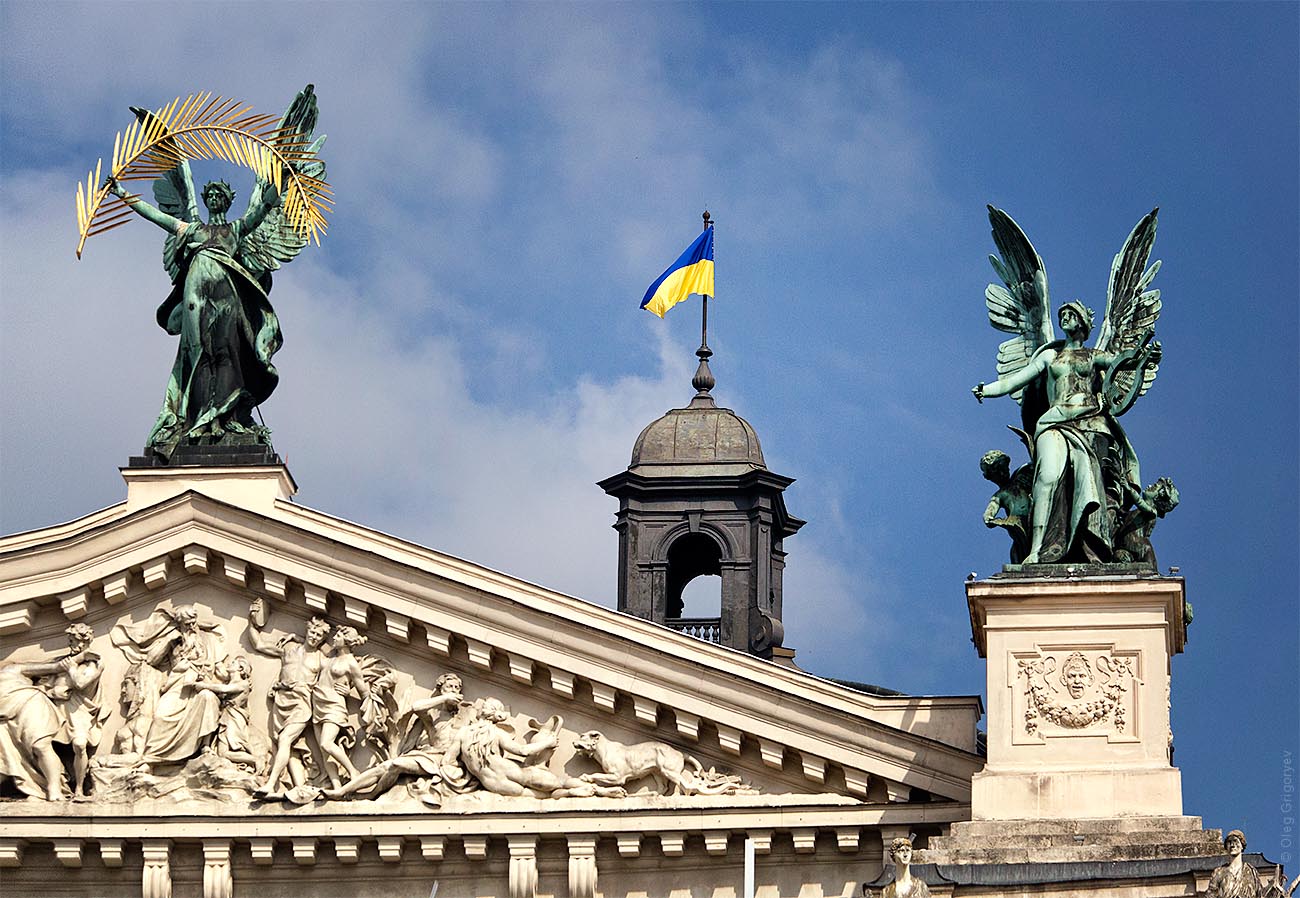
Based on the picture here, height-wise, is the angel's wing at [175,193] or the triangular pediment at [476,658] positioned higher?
the angel's wing at [175,193]

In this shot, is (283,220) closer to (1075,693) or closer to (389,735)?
(389,735)

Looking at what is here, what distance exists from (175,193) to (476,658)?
22.7 ft

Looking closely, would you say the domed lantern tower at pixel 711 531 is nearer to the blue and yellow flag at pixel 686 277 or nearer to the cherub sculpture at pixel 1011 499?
the blue and yellow flag at pixel 686 277

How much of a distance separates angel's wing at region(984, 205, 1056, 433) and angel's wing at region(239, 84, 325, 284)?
26.1ft

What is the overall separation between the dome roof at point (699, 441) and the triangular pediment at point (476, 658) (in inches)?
483

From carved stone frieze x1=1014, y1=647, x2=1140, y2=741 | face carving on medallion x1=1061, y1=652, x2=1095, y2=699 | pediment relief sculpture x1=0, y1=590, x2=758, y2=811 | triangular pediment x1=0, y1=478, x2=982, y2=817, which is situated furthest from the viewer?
pediment relief sculpture x1=0, y1=590, x2=758, y2=811

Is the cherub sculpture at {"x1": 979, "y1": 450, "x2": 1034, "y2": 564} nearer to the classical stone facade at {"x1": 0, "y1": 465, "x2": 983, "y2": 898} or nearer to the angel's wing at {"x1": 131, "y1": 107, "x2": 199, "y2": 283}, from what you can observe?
the classical stone facade at {"x1": 0, "y1": 465, "x2": 983, "y2": 898}

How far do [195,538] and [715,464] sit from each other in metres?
12.7

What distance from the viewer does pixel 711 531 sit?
159ft

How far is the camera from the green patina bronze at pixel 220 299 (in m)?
38.2

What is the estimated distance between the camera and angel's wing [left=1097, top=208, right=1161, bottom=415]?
35.8 m

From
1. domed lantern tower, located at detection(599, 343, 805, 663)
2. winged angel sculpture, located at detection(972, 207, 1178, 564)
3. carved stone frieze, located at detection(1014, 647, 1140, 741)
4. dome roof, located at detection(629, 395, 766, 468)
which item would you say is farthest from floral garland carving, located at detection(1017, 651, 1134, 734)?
dome roof, located at detection(629, 395, 766, 468)

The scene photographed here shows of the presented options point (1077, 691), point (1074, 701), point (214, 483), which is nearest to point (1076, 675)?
point (1077, 691)

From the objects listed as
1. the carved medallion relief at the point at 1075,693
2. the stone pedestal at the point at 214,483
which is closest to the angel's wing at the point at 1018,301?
the carved medallion relief at the point at 1075,693
